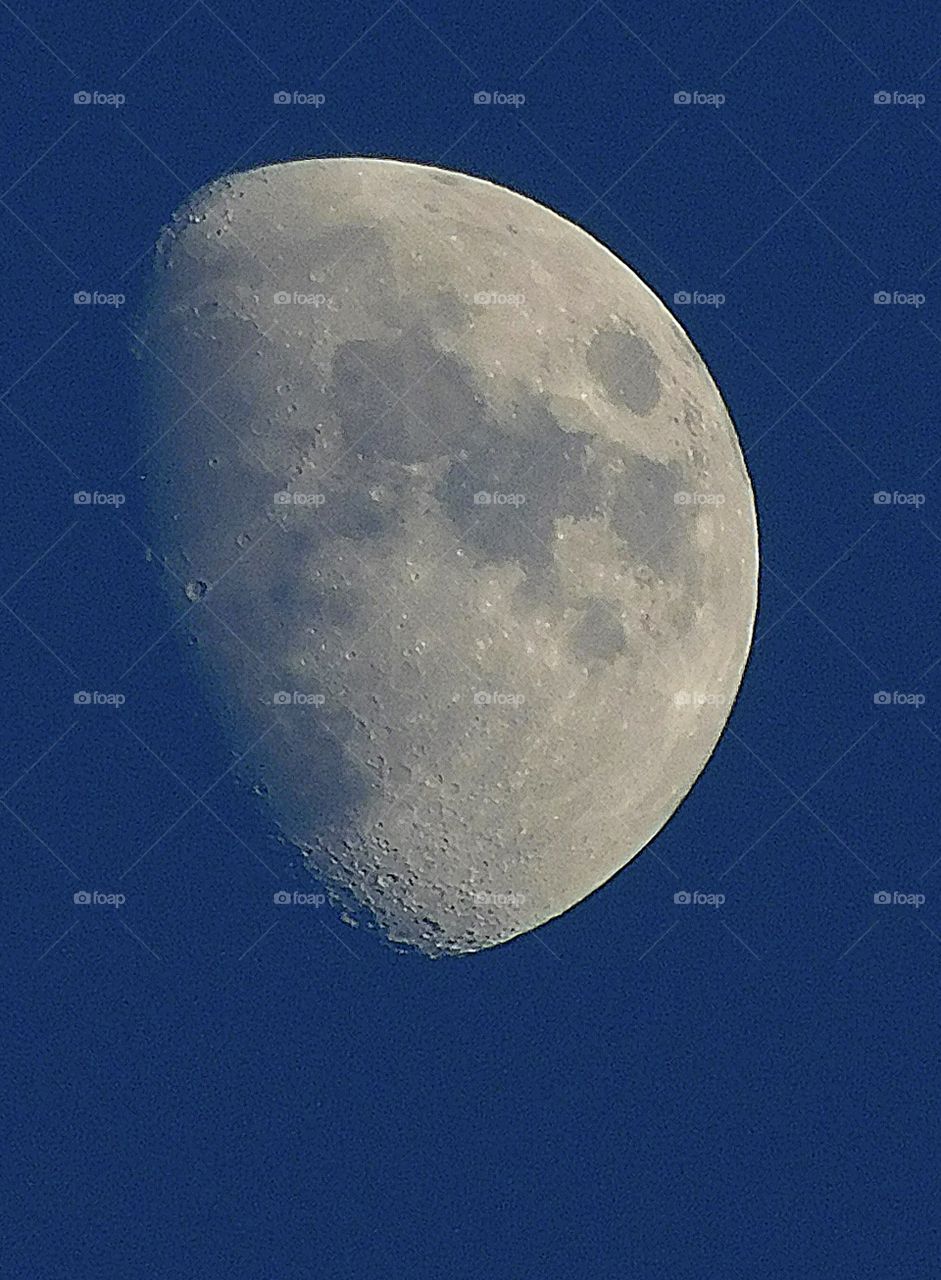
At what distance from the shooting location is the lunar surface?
12.6m

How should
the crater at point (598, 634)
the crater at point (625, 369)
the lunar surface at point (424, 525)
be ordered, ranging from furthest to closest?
the crater at point (625, 369) < the crater at point (598, 634) < the lunar surface at point (424, 525)

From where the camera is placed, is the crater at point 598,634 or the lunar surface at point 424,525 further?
the crater at point 598,634

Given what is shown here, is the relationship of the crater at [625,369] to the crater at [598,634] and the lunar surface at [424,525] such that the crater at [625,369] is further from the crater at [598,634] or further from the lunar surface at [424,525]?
the crater at [598,634]

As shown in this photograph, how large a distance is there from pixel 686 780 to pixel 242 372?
5822 mm

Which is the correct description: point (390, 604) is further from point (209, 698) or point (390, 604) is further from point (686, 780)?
point (686, 780)

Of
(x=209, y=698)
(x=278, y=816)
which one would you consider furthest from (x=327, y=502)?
(x=278, y=816)

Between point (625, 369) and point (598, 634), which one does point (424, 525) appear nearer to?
point (598, 634)

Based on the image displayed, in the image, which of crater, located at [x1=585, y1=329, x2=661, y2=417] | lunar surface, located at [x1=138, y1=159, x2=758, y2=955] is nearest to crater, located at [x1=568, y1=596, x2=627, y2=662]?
lunar surface, located at [x1=138, y1=159, x2=758, y2=955]

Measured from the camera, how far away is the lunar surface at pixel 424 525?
41.3 ft

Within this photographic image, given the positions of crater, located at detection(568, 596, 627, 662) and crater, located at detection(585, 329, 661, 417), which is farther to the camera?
crater, located at detection(585, 329, 661, 417)

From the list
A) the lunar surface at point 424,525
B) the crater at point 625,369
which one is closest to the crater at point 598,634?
the lunar surface at point 424,525

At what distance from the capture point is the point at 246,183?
13914 mm

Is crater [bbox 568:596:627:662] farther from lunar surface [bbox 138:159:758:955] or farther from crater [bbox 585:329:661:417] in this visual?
crater [bbox 585:329:661:417]

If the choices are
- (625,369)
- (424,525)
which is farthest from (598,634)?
(625,369)
